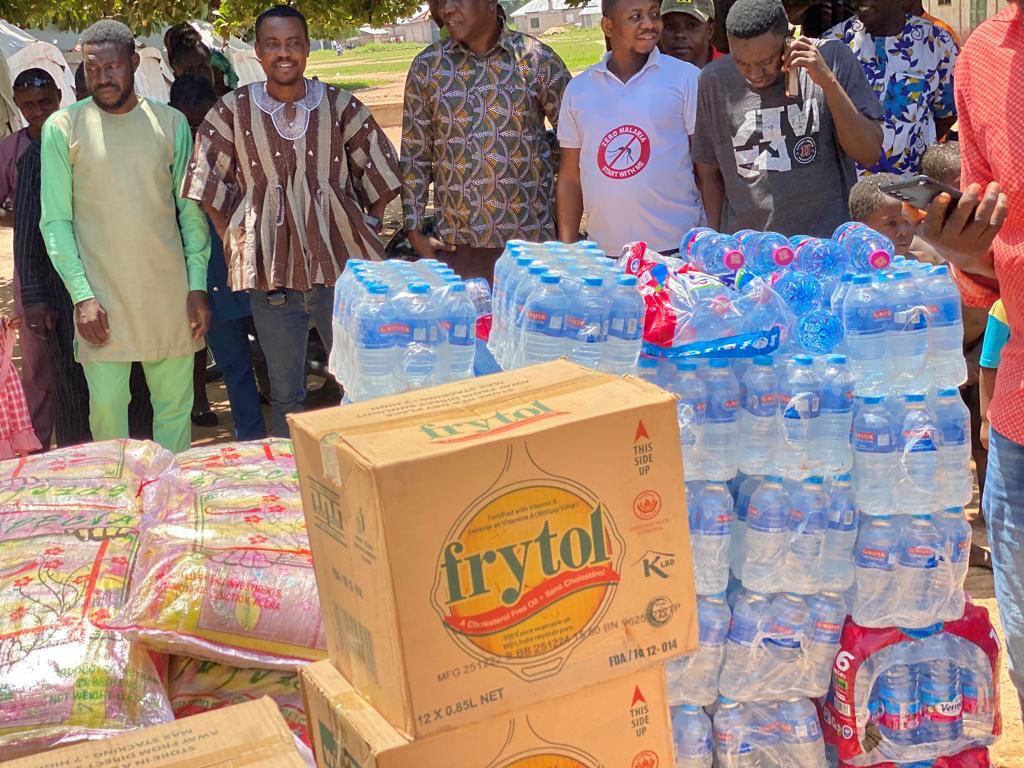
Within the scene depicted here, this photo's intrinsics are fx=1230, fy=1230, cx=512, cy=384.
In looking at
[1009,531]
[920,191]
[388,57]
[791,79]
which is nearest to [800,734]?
[1009,531]

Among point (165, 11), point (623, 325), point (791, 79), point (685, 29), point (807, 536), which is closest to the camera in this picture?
point (623, 325)

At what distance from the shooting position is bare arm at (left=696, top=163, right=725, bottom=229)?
5051 mm

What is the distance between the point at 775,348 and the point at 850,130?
173cm

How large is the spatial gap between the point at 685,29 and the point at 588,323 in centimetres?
353

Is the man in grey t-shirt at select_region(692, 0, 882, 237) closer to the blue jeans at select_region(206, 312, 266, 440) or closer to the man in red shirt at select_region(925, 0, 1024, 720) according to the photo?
the man in red shirt at select_region(925, 0, 1024, 720)

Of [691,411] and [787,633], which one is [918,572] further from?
[691,411]

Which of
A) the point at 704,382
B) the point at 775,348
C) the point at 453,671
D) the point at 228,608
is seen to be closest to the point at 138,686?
the point at 228,608

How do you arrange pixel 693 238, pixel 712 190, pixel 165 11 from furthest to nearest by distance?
1. pixel 165 11
2. pixel 712 190
3. pixel 693 238

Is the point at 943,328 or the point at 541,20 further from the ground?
the point at 541,20

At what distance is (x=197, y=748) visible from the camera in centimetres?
201

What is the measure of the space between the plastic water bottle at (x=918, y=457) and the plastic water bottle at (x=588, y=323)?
0.83 metres

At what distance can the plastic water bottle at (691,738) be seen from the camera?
3.35 m

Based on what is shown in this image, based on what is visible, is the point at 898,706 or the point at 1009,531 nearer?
the point at 1009,531

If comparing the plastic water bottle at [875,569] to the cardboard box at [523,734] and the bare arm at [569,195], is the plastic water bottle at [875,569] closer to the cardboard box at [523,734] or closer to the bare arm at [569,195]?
the cardboard box at [523,734]
